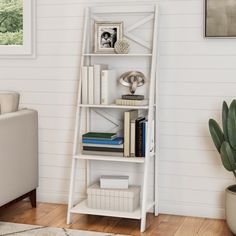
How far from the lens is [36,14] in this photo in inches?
156

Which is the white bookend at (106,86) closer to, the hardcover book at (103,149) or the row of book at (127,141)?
the row of book at (127,141)

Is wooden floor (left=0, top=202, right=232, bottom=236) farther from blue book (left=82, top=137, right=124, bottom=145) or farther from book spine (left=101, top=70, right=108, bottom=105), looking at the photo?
book spine (left=101, top=70, right=108, bottom=105)

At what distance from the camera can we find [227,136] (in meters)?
3.32

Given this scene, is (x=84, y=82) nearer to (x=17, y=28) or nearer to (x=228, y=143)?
(x=17, y=28)

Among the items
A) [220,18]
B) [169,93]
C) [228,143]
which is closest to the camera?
[228,143]

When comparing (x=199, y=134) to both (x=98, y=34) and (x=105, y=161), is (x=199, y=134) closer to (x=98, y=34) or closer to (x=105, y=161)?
(x=105, y=161)

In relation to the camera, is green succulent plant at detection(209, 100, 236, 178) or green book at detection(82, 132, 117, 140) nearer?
green succulent plant at detection(209, 100, 236, 178)

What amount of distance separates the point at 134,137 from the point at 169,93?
426 millimetres

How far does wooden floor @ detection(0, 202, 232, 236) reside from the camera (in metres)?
3.45

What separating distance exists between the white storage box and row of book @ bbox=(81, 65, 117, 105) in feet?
1.97

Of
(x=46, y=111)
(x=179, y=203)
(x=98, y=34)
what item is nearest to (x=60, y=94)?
(x=46, y=111)

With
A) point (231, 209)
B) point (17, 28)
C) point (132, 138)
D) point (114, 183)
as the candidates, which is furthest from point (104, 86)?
point (231, 209)

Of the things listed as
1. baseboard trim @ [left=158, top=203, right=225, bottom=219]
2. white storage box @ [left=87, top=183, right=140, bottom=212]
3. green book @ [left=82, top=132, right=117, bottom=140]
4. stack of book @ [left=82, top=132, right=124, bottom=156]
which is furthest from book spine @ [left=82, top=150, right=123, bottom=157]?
baseboard trim @ [left=158, top=203, right=225, bottom=219]

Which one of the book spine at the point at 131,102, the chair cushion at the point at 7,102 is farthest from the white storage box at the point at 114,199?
the chair cushion at the point at 7,102
